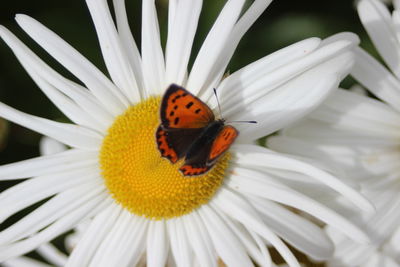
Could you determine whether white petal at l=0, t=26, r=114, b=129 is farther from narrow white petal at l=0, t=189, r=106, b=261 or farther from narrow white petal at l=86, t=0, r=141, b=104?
narrow white petal at l=0, t=189, r=106, b=261

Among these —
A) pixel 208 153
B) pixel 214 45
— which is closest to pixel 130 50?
pixel 214 45

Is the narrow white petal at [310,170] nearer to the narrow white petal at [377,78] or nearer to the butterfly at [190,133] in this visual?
the butterfly at [190,133]

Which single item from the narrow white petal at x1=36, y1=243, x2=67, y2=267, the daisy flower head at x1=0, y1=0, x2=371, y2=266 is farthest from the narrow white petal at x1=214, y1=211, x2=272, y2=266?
the narrow white petal at x1=36, y1=243, x2=67, y2=267

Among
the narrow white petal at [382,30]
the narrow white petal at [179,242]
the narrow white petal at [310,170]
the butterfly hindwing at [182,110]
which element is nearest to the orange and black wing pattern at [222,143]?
the butterfly hindwing at [182,110]

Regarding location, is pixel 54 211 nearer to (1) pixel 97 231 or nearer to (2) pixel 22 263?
(1) pixel 97 231

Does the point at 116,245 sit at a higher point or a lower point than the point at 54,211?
lower

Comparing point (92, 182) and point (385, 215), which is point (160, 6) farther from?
point (385, 215)
